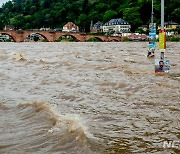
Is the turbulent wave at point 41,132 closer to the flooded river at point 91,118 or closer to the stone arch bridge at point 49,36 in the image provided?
the flooded river at point 91,118

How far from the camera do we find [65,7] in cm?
19938

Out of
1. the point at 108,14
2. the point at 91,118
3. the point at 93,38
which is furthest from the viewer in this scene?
the point at 108,14

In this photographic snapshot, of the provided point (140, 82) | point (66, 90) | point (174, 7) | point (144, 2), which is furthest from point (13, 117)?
point (144, 2)

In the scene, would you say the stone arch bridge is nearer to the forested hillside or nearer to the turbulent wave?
the forested hillside

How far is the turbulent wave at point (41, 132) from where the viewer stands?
7.60 metres

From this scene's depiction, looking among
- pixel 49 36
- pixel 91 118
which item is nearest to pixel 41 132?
pixel 91 118

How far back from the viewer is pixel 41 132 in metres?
8.68

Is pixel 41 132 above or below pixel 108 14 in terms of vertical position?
below

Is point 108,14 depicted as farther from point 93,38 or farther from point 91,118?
point 91,118

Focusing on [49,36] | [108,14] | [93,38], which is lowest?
[93,38]

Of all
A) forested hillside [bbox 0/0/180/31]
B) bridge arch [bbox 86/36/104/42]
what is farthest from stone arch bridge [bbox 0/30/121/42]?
forested hillside [bbox 0/0/180/31]

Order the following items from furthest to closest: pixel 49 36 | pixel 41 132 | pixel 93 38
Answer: pixel 93 38, pixel 49 36, pixel 41 132

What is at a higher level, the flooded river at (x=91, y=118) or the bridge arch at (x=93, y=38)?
the flooded river at (x=91, y=118)

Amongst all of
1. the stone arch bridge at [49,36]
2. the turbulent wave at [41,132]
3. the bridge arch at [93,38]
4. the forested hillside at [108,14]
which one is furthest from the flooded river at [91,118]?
the forested hillside at [108,14]
